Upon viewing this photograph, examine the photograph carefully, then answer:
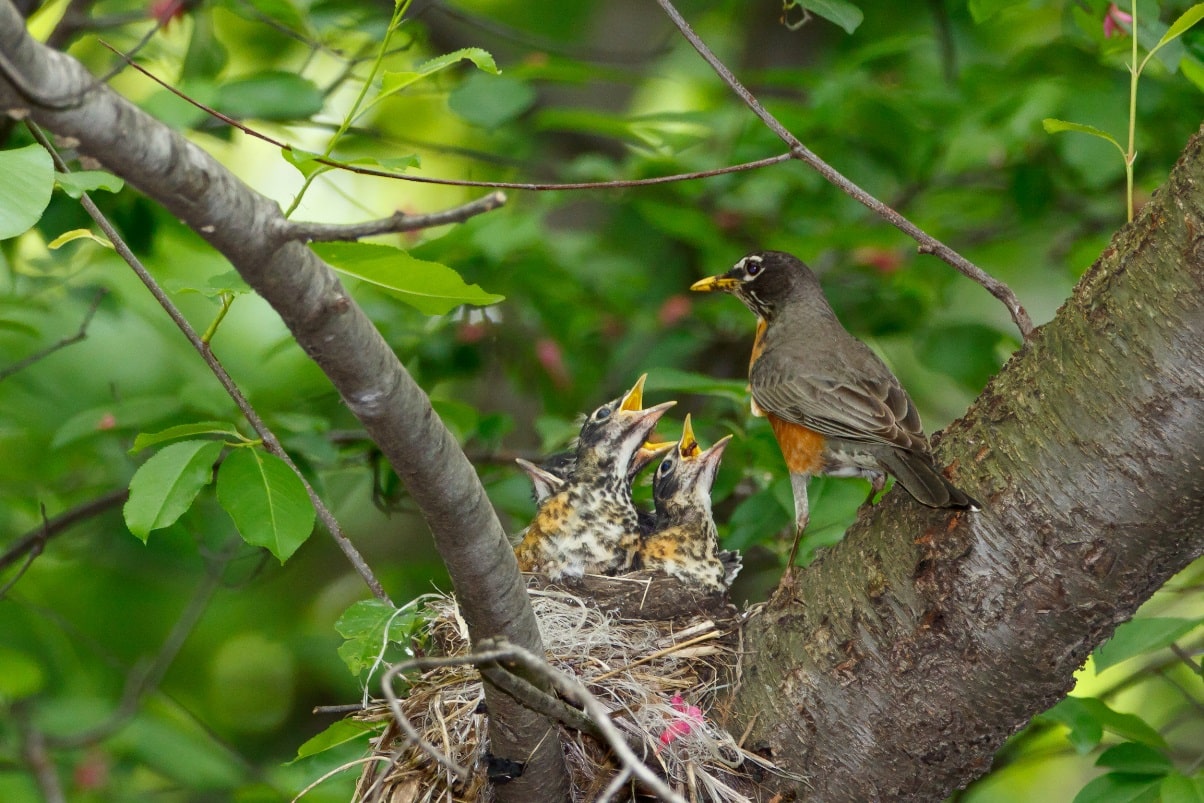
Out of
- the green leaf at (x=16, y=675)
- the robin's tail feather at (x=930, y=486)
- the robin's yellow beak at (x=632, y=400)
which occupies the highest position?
the robin's tail feather at (x=930, y=486)

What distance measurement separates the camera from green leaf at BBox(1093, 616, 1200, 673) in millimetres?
2889

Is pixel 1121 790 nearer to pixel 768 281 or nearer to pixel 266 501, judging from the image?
pixel 266 501

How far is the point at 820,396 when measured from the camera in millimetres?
3781

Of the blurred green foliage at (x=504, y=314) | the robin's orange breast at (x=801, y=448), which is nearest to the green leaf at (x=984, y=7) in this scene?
the blurred green foliage at (x=504, y=314)

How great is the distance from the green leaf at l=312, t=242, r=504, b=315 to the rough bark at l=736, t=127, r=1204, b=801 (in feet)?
3.42

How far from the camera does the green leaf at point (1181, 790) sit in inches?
108

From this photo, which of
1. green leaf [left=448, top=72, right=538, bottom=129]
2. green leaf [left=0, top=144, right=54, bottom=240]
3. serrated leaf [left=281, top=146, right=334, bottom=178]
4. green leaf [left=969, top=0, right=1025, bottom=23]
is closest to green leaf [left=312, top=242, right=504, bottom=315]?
serrated leaf [left=281, top=146, right=334, bottom=178]

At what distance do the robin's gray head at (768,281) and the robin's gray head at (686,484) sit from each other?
29.6 inches

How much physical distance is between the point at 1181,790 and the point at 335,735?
1976 mm

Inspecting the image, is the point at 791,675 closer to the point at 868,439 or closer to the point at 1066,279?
the point at 868,439

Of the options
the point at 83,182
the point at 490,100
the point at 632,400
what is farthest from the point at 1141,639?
the point at 490,100

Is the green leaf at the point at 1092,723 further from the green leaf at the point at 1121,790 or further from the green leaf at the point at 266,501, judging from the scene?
the green leaf at the point at 266,501

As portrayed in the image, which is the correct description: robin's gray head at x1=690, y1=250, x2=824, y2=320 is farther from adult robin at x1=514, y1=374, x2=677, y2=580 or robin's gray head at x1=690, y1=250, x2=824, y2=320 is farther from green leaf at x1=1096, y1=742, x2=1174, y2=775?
green leaf at x1=1096, y1=742, x2=1174, y2=775

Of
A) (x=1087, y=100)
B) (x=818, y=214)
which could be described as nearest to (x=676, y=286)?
(x=818, y=214)
